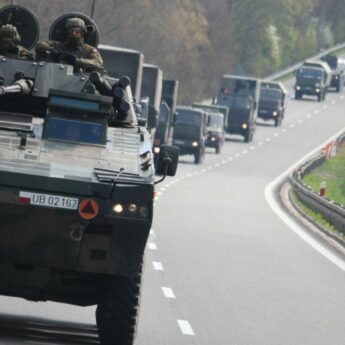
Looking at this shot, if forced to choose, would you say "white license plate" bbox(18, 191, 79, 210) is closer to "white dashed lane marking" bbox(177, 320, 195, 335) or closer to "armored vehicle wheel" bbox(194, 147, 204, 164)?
"white dashed lane marking" bbox(177, 320, 195, 335)

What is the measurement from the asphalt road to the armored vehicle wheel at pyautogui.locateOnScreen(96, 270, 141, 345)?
73cm

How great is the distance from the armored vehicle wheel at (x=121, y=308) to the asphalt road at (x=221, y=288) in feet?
2.39

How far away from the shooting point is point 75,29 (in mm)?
16484

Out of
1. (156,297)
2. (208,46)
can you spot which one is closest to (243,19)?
(208,46)

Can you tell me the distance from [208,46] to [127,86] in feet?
324

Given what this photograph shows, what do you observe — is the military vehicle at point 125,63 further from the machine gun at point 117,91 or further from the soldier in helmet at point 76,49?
the machine gun at point 117,91

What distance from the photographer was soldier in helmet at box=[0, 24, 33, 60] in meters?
16.8

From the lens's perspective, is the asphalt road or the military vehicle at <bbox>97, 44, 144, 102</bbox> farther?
the military vehicle at <bbox>97, 44, 144, 102</bbox>

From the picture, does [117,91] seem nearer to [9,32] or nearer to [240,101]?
[9,32]

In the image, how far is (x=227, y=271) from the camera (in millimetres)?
23594

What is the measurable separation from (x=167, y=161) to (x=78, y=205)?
4.55 feet

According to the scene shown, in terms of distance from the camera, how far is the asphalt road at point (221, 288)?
1620cm

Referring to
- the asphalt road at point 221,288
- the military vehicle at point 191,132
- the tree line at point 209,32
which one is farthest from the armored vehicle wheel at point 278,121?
Result: the asphalt road at point 221,288

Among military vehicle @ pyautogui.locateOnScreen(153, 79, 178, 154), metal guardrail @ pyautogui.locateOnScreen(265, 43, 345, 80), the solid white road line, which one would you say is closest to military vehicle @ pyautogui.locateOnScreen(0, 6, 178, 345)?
the solid white road line
